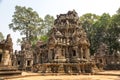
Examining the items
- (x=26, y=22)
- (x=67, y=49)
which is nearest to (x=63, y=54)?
(x=67, y=49)

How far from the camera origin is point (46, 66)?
71.6 feet

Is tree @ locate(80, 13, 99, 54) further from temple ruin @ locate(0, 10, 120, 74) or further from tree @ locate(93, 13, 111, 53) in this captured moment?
temple ruin @ locate(0, 10, 120, 74)

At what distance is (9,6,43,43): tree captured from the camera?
44125 mm

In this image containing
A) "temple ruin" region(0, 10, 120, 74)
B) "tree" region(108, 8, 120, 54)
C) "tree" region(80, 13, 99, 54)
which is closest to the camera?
"temple ruin" region(0, 10, 120, 74)

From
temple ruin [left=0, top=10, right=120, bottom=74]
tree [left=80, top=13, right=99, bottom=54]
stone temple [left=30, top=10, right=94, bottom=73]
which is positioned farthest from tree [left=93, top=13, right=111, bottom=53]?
stone temple [left=30, top=10, right=94, bottom=73]

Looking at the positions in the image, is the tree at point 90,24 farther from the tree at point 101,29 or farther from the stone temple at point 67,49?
the stone temple at point 67,49

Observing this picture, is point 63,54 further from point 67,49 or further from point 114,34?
point 114,34

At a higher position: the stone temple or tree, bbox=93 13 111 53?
tree, bbox=93 13 111 53

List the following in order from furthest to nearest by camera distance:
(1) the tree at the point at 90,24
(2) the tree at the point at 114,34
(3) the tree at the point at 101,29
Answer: (1) the tree at the point at 90,24, (3) the tree at the point at 101,29, (2) the tree at the point at 114,34

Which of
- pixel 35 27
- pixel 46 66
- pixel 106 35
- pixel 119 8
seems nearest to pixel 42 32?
pixel 35 27

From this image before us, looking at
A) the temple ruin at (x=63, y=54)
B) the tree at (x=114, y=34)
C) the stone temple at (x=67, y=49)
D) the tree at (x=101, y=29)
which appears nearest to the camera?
the temple ruin at (x=63, y=54)

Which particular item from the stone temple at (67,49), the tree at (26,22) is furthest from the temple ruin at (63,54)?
the tree at (26,22)

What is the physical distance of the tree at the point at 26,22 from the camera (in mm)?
44125

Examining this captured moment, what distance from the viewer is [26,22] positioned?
44188 mm
